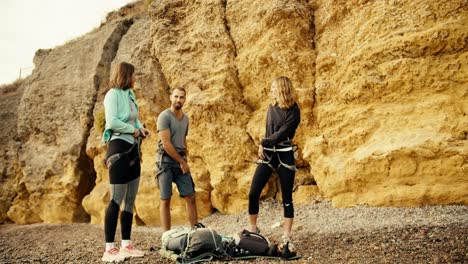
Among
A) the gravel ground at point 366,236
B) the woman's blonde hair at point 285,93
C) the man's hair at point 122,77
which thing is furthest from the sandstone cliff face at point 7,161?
the woman's blonde hair at point 285,93

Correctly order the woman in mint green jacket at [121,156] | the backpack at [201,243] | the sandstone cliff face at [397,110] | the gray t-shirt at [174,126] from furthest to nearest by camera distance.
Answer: the sandstone cliff face at [397,110] → the gray t-shirt at [174,126] → the woman in mint green jacket at [121,156] → the backpack at [201,243]

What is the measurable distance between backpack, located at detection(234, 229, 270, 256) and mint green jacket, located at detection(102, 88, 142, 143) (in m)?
1.91

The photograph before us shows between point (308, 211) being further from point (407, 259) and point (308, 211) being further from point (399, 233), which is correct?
point (407, 259)

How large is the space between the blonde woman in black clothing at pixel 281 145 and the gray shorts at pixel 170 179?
3.52 ft

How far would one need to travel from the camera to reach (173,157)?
5.09m

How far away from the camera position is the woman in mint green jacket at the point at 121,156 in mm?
4352

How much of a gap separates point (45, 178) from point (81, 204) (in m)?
1.72

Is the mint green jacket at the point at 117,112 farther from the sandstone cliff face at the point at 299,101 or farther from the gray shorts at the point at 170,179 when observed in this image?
the sandstone cliff face at the point at 299,101

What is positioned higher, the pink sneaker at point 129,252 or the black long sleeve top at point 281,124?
the black long sleeve top at point 281,124

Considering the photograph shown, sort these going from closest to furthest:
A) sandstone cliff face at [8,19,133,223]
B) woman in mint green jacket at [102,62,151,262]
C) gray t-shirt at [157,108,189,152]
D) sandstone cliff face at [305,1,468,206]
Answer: woman in mint green jacket at [102,62,151,262] → gray t-shirt at [157,108,189,152] → sandstone cliff face at [305,1,468,206] → sandstone cliff face at [8,19,133,223]

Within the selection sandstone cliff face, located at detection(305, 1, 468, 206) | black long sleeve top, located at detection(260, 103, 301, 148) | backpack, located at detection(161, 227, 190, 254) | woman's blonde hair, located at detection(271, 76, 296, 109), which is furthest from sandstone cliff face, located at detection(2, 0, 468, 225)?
backpack, located at detection(161, 227, 190, 254)

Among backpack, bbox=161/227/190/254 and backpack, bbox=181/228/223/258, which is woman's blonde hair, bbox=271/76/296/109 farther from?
backpack, bbox=161/227/190/254

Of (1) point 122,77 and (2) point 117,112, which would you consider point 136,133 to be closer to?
(2) point 117,112

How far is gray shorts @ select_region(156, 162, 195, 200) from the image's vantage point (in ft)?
16.5
